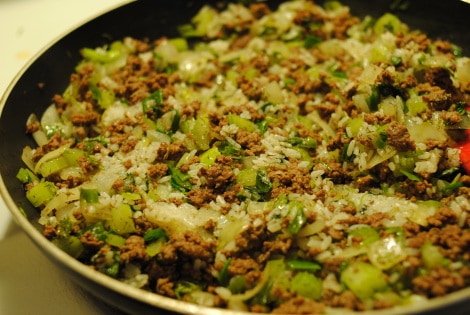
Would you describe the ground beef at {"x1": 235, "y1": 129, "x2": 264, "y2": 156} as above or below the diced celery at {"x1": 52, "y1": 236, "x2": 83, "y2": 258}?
above

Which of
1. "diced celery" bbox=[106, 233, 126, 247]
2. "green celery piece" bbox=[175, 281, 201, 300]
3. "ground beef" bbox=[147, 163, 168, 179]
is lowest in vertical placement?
"green celery piece" bbox=[175, 281, 201, 300]

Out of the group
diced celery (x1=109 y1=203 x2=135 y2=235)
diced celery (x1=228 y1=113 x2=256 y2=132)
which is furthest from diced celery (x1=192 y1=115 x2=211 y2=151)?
diced celery (x1=109 y1=203 x2=135 y2=235)

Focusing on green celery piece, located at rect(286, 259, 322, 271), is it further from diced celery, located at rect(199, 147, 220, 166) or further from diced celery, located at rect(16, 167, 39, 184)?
diced celery, located at rect(16, 167, 39, 184)

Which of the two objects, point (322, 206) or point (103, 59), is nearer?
point (322, 206)

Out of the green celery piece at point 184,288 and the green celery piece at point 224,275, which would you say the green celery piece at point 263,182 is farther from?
the green celery piece at point 184,288

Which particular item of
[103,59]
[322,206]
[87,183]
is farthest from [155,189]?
[103,59]

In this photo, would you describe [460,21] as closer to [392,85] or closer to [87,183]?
[392,85]

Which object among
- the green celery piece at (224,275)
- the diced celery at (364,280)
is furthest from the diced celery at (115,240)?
the diced celery at (364,280)

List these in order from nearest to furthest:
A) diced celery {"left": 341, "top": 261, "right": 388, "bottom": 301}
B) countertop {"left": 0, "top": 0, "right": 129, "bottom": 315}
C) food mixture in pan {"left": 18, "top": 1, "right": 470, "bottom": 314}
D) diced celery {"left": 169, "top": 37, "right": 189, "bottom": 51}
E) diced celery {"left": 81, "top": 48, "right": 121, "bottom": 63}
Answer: diced celery {"left": 341, "top": 261, "right": 388, "bottom": 301} → food mixture in pan {"left": 18, "top": 1, "right": 470, "bottom": 314} → countertop {"left": 0, "top": 0, "right": 129, "bottom": 315} → diced celery {"left": 81, "top": 48, "right": 121, "bottom": 63} → diced celery {"left": 169, "top": 37, "right": 189, "bottom": 51}
